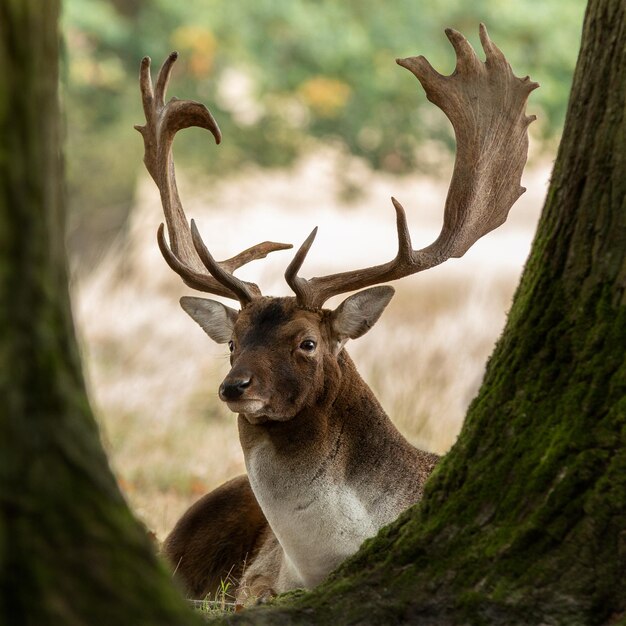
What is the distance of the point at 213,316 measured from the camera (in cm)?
557

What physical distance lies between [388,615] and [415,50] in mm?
13756

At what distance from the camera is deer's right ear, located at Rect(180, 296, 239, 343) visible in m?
5.53

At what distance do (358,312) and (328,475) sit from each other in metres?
0.75

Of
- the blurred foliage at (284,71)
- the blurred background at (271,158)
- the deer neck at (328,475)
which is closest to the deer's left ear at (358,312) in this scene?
the deer neck at (328,475)

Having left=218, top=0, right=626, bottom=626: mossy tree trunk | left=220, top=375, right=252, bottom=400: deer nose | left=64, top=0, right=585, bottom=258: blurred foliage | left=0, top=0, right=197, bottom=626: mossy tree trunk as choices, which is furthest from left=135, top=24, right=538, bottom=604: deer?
left=64, top=0, right=585, bottom=258: blurred foliage

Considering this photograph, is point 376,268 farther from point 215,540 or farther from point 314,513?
point 215,540

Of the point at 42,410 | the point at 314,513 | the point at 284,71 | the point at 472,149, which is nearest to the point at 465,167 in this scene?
the point at 472,149

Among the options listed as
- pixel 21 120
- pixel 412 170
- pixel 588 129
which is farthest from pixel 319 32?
pixel 21 120

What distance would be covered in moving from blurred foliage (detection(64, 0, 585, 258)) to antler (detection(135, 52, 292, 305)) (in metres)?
10.3

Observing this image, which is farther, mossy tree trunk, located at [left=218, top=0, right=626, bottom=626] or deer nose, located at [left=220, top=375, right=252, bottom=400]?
deer nose, located at [left=220, top=375, right=252, bottom=400]

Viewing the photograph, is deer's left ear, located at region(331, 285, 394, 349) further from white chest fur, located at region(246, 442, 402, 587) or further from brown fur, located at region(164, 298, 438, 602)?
white chest fur, located at region(246, 442, 402, 587)

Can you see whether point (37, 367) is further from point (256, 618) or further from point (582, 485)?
point (582, 485)

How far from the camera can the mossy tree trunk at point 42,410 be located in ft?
7.26

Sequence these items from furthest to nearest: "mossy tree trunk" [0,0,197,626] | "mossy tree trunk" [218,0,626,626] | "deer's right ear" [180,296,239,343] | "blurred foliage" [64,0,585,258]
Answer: "blurred foliage" [64,0,585,258]
"deer's right ear" [180,296,239,343]
"mossy tree trunk" [218,0,626,626]
"mossy tree trunk" [0,0,197,626]
